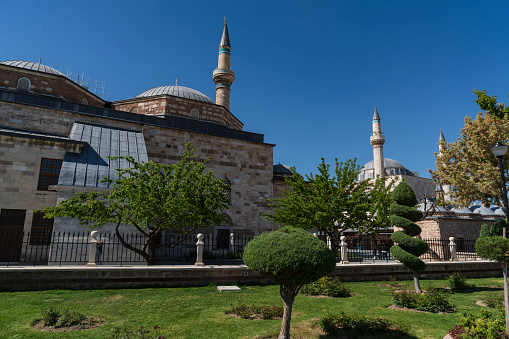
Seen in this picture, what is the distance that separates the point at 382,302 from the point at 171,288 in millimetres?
6509

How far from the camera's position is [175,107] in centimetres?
2273

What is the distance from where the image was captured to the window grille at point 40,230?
45.8ft

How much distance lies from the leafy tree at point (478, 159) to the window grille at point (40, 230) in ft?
70.1

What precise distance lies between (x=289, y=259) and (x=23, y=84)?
2191 centimetres

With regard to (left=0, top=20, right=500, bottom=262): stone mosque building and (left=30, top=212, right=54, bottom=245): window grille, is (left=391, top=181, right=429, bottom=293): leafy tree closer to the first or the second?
(left=0, top=20, right=500, bottom=262): stone mosque building

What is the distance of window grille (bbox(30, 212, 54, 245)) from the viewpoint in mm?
13945

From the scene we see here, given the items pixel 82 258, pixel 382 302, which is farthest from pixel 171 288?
pixel 382 302

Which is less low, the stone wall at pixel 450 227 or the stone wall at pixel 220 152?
the stone wall at pixel 220 152

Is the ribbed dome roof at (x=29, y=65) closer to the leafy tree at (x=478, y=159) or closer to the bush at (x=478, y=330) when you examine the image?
the bush at (x=478, y=330)

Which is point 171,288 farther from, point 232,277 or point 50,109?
point 50,109

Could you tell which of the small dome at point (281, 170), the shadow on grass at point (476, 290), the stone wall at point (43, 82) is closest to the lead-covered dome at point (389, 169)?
the small dome at point (281, 170)

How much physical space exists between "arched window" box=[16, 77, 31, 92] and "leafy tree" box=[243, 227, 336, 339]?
20949 mm

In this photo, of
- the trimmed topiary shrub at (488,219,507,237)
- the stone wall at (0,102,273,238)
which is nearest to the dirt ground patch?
the stone wall at (0,102,273,238)

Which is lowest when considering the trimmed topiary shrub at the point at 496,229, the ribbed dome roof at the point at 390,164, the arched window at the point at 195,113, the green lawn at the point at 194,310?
the green lawn at the point at 194,310
